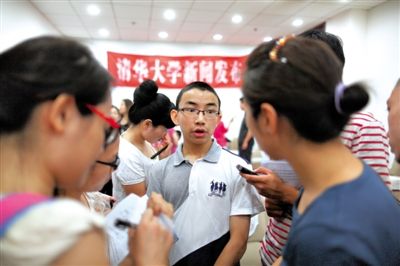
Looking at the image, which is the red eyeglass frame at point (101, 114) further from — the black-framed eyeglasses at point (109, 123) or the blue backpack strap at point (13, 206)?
the blue backpack strap at point (13, 206)

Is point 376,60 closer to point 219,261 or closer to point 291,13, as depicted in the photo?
point 291,13

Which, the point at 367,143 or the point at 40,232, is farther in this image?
the point at 367,143

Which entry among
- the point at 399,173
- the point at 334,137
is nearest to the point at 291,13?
the point at 399,173

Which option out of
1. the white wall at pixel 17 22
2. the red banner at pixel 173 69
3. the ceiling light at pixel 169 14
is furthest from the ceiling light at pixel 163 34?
the white wall at pixel 17 22

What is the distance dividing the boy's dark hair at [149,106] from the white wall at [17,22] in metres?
2.89

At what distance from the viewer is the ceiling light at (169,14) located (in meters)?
5.69

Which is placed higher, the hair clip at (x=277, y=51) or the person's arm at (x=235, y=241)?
the hair clip at (x=277, y=51)

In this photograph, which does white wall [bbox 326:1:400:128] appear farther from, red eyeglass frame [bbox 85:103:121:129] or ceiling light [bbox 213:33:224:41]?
red eyeglass frame [bbox 85:103:121:129]

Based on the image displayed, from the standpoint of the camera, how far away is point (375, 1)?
5547 mm

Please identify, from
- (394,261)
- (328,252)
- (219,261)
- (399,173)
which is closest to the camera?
(328,252)

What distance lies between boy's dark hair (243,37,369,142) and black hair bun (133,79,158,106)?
1541 mm

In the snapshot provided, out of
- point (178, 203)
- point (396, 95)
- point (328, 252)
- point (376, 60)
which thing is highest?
point (376, 60)

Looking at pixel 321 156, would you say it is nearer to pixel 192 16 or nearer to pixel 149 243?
pixel 149 243

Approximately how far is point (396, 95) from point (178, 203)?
101 centimetres
